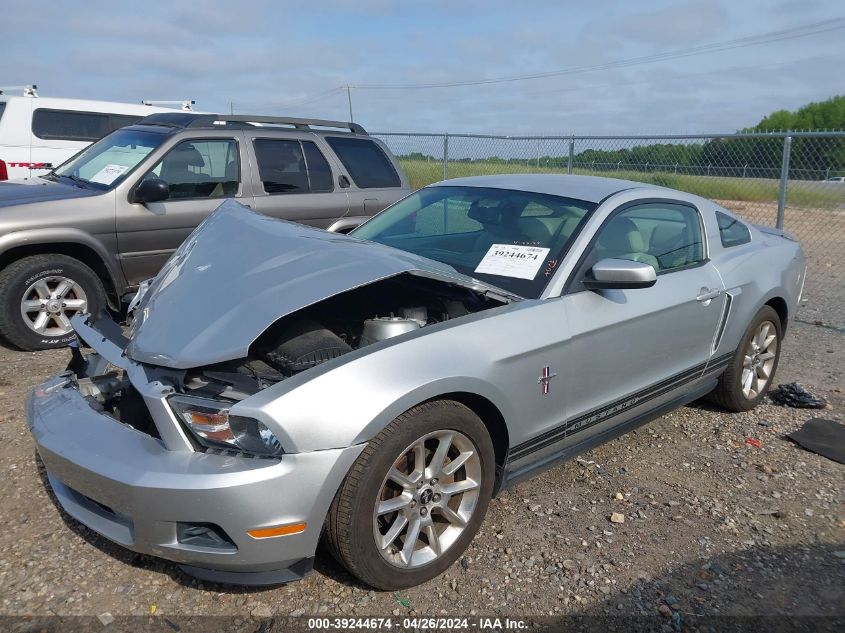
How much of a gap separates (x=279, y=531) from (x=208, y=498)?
0.26 m

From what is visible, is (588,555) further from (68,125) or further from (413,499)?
(68,125)

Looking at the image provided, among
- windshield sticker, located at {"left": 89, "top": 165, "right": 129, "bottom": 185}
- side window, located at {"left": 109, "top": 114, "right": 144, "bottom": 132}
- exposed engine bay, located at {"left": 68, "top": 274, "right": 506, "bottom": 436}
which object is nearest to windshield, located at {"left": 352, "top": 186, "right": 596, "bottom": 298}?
exposed engine bay, located at {"left": 68, "top": 274, "right": 506, "bottom": 436}

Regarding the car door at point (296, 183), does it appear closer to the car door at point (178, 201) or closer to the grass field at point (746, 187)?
the car door at point (178, 201)

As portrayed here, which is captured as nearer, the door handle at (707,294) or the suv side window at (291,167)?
the door handle at (707,294)

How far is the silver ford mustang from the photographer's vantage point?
2260 mm

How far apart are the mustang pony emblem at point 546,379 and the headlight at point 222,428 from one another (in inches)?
48.6

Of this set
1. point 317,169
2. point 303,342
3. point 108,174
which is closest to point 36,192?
point 108,174

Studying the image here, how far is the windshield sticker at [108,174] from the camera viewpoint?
5.70 meters

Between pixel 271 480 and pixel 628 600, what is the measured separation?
152cm

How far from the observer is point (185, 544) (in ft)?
7.47

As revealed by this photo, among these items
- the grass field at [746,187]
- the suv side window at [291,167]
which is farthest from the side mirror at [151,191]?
the grass field at [746,187]

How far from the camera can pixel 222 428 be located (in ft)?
7.51

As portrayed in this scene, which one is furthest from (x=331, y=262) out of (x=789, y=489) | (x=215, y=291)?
(x=789, y=489)

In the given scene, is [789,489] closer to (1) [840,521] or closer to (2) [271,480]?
(1) [840,521]
